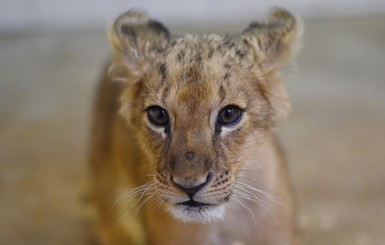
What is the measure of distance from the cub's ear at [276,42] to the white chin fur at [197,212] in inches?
20.3

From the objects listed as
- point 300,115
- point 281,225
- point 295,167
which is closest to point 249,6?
point 300,115

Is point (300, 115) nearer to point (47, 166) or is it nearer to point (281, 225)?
point (47, 166)

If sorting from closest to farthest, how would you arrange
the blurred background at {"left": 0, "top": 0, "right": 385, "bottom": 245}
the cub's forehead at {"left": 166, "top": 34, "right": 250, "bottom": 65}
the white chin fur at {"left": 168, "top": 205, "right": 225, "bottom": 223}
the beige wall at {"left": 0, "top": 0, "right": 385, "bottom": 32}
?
1. the white chin fur at {"left": 168, "top": 205, "right": 225, "bottom": 223}
2. the cub's forehead at {"left": 166, "top": 34, "right": 250, "bottom": 65}
3. the blurred background at {"left": 0, "top": 0, "right": 385, "bottom": 245}
4. the beige wall at {"left": 0, "top": 0, "right": 385, "bottom": 32}

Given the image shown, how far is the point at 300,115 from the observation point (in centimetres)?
475

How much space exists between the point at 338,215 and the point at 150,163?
1.39 meters

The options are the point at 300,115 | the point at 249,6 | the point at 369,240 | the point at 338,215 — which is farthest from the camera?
the point at 249,6

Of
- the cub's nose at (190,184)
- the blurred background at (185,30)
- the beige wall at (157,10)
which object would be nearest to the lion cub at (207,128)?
the cub's nose at (190,184)

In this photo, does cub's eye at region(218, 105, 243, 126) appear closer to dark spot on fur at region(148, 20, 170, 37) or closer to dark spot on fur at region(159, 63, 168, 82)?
dark spot on fur at region(159, 63, 168, 82)

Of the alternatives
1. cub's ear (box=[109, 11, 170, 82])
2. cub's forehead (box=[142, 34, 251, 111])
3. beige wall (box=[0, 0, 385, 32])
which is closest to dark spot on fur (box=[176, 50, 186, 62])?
cub's forehead (box=[142, 34, 251, 111])

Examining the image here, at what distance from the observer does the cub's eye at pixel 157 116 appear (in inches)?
93.4

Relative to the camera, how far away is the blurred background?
3.66 metres

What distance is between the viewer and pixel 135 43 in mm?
2633

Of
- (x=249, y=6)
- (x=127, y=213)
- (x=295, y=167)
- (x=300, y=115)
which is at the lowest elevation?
(x=127, y=213)

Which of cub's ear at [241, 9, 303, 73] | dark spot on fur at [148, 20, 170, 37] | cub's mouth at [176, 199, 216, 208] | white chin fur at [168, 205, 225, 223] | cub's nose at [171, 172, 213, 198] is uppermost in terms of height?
dark spot on fur at [148, 20, 170, 37]
